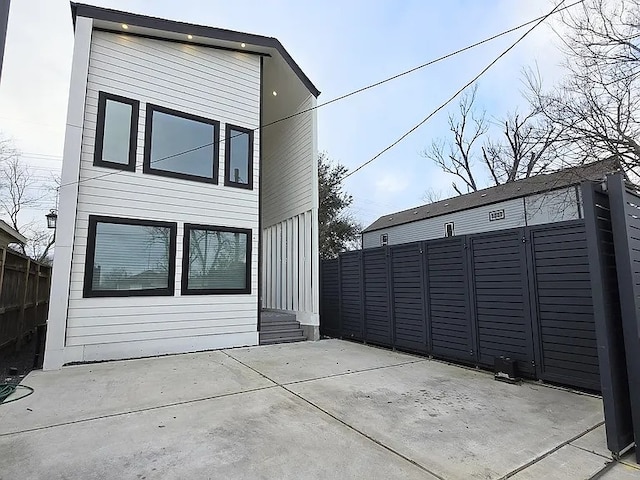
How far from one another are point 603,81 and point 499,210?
7213mm

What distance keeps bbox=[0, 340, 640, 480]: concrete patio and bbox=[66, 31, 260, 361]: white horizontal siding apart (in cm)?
97

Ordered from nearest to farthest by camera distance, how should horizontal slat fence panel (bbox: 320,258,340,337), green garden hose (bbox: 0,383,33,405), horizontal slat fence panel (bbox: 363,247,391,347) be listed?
green garden hose (bbox: 0,383,33,405) → horizontal slat fence panel (bbox: 363,247,391,347) → horizontal slat fence panel (bbox: 320,258,340,337)

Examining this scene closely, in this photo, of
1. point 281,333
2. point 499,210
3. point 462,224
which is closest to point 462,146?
point 462,224

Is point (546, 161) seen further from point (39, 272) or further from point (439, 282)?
point (39, 272)

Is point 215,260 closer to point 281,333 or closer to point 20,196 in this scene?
point 281,333

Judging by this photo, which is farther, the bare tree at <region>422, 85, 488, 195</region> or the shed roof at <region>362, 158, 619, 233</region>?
the bare tree at <region>422, 85, 488, 195</region>

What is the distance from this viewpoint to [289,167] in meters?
8.41

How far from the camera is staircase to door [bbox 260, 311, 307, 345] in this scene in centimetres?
665

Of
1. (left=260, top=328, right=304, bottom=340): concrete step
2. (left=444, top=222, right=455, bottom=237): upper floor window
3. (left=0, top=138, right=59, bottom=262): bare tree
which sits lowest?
(left=260, top=328, right=304, bottom=340): concrete step

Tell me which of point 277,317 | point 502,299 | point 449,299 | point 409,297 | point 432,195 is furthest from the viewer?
point 432,195

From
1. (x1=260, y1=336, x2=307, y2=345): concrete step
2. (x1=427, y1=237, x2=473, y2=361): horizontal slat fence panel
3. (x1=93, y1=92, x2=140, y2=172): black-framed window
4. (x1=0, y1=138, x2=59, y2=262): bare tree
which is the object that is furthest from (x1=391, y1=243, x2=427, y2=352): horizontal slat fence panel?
(x1=0, y1=138, x2=59, y2=262): bare tree

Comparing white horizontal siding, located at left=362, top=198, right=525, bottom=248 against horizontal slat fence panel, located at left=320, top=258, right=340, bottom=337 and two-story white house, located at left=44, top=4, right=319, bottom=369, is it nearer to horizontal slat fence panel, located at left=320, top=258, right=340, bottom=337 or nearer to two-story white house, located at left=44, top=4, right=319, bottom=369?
horizontal slat fence panel, located at left=320, top=258, right=340, bottom=337

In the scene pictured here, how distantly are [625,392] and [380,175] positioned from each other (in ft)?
62.3

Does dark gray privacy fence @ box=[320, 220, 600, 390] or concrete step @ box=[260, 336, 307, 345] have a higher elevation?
dark gray privacy fence @ box=[320, 220, 600, 390]
